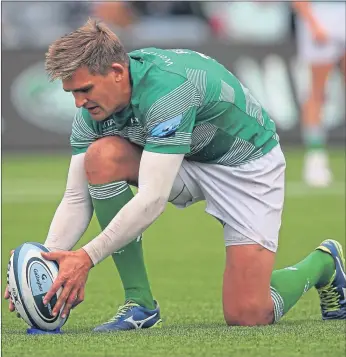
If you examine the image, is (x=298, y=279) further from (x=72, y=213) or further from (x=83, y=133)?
(x=83, y=133)

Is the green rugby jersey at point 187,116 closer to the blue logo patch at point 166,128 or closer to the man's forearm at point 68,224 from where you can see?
the blue logo patch at point 166,128

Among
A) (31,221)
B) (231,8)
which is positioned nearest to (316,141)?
(31,221)

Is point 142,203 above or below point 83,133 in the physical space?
below

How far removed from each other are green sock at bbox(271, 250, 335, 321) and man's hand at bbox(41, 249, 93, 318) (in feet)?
3.63

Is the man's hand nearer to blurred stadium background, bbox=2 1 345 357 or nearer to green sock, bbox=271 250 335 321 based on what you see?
green sock, bbox=271 250 335 321

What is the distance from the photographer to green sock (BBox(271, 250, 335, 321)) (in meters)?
5.77

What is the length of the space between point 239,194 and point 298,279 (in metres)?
0.53

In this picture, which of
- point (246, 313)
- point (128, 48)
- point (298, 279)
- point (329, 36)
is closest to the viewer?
point (246, 313)

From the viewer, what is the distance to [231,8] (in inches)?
749

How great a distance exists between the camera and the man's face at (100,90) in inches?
201

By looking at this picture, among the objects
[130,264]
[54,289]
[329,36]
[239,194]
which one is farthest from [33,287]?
[329,36]

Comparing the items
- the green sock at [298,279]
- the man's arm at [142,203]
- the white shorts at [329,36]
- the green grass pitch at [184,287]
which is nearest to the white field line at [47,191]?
the green grass pitch at [184,287]

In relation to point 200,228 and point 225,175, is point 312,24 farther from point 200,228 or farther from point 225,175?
point 225,175

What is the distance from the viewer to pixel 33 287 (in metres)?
5.09
